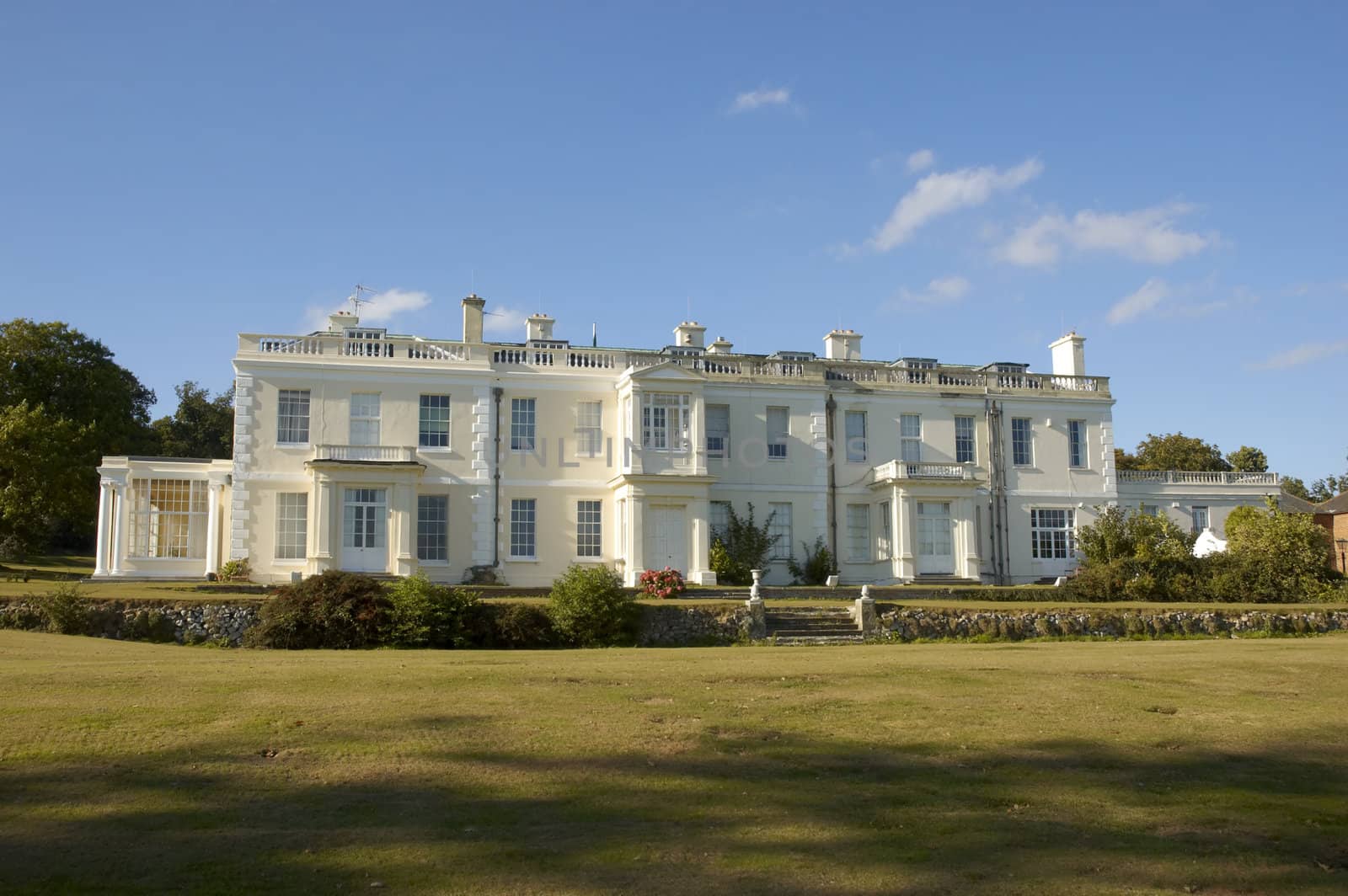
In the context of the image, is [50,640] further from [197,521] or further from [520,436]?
[520,436]

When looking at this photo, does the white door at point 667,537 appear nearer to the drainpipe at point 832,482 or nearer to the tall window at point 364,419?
the drainpipe at point 832,482

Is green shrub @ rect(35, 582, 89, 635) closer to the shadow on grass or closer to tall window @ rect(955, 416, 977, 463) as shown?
the shadow on grass

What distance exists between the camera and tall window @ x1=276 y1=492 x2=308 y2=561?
29.7m

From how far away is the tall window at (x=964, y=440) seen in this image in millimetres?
36062

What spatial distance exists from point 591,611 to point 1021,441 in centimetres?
2013

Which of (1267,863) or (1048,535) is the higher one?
(1048,535)

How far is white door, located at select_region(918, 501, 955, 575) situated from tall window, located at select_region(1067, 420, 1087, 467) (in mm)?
6029

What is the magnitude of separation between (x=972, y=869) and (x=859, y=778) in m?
1.94

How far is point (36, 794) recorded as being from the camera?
7.79 metres

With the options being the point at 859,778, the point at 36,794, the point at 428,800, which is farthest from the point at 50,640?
the point at 859,778

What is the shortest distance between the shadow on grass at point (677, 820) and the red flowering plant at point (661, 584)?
683 inches

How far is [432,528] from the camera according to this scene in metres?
30.8

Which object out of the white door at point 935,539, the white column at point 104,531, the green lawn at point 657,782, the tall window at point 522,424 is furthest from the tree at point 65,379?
the green lawn at point 657,782

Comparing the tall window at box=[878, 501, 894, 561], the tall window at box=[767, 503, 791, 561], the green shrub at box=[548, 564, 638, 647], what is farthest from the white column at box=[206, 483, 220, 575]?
the tall window at box=[878, 501, 894, 561]
